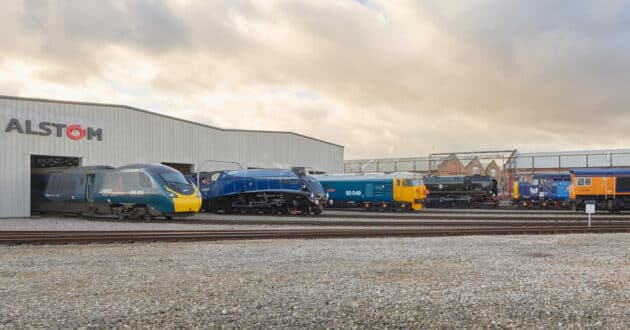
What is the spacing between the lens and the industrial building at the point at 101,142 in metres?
25.9

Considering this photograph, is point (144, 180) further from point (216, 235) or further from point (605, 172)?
point (605, 172)

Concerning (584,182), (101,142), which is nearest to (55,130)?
(101,142)

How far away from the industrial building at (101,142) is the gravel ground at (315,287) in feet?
52.6

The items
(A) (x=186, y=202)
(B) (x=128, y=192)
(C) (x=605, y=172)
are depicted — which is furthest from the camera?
(C) (x=605, y=172)

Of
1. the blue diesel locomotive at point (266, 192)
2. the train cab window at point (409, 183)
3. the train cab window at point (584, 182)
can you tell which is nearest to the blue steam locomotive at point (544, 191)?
the train cab window at point (584, 182)

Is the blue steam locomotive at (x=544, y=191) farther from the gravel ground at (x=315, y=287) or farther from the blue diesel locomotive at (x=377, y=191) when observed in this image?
the gravel ground at (x=315, y=287)

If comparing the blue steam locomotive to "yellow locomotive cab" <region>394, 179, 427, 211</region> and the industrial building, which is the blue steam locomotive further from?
the industrial building

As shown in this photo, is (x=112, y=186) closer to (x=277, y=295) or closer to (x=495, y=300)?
(x=277, y=295)

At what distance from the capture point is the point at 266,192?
27891 millimetres

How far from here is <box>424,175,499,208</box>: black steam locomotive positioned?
1566 inches

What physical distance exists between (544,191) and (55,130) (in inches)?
1330

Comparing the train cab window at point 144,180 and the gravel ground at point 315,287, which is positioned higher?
the train cab window at point 144,180

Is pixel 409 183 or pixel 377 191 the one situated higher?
pixel 409 183

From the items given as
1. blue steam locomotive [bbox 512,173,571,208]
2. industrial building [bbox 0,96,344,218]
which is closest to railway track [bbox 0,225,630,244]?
industrial building [bbox 0,96,344,218]
